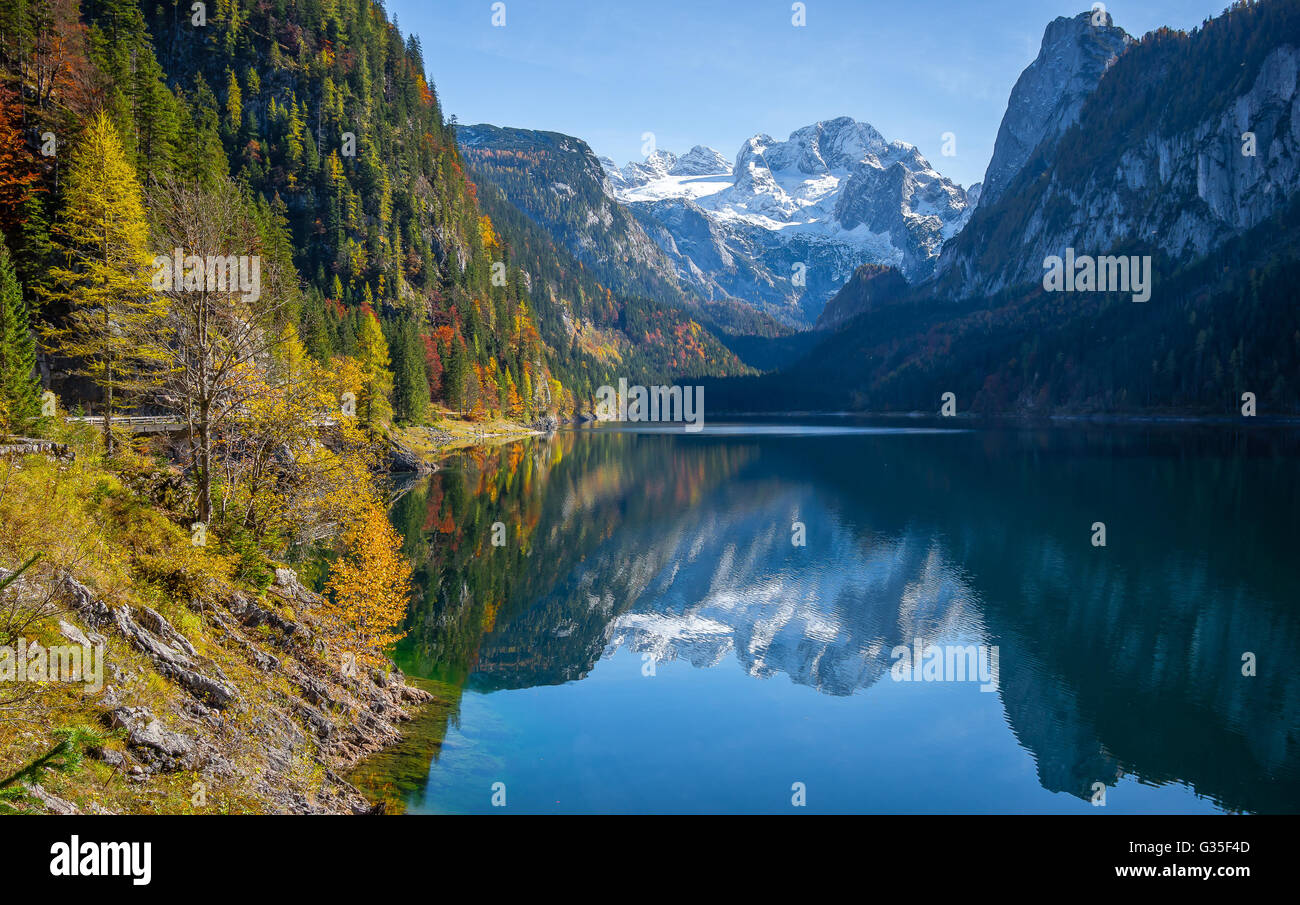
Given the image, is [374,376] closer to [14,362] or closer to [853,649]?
[14,362]

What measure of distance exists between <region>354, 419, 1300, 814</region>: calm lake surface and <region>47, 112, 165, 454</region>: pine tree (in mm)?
19975

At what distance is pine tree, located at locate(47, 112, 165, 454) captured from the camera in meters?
39.8

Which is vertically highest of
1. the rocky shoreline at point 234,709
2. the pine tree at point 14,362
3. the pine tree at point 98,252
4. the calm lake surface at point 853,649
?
the pine tree at point 98,252

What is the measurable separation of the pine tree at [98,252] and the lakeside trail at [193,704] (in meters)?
21.6

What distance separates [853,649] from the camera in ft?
112

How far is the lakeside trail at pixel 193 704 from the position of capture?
12.4m

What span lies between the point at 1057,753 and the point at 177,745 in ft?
80.1

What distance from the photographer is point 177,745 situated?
1463cm

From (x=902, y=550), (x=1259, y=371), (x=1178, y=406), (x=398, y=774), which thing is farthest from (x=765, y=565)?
(x=1178, y=406)

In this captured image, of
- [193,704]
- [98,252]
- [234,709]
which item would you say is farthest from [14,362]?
[193,704]

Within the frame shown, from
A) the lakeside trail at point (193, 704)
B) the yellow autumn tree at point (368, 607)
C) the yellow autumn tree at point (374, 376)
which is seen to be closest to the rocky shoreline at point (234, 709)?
the lakeside trail at point (193, 704)

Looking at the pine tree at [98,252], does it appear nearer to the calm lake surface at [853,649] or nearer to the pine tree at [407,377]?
the calm lake surface at [853,649]
